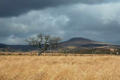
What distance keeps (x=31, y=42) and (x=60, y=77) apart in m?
79.0

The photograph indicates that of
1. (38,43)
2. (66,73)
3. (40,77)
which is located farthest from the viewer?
(38,43)

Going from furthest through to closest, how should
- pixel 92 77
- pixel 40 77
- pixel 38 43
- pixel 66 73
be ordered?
pixel 38 43 < pixel 66 73 < pixel 40 77 < pixel 92 77

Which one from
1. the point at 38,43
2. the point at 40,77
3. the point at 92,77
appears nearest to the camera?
the point at 92,77

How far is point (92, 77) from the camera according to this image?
9469mm

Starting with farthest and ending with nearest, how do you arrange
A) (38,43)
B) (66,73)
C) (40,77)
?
(38,43) → (66,73) → (40,77)

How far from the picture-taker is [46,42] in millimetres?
88250

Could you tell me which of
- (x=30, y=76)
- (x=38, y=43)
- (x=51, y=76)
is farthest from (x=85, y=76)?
(x=38, y=43)

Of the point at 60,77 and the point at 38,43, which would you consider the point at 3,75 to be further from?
the point at 38,43

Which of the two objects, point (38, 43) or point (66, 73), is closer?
point (66, 73)

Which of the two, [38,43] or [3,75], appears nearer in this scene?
[3,75]

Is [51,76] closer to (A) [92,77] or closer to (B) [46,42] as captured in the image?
(A) [92,77]

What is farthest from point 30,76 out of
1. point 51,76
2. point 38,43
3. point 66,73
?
point 38,43

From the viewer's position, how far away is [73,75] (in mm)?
10422

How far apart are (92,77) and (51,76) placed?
1.96m
